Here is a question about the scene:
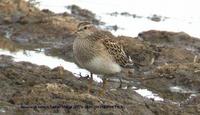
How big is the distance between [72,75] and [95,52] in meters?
0.93

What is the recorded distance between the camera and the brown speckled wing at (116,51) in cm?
879

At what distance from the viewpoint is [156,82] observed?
10461 millimetres

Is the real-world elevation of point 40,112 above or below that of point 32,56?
above

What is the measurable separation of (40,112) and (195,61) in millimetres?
5212

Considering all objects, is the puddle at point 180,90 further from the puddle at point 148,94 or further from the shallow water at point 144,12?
the shallow water at point 144,12

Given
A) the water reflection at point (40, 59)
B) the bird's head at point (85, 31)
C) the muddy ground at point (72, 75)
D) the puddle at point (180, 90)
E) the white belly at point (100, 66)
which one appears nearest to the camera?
the muddy ground at point (72, 75)

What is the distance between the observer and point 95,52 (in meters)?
8.55

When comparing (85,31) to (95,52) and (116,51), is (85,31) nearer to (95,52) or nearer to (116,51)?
(95,52)

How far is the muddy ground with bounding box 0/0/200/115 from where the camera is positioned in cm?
739

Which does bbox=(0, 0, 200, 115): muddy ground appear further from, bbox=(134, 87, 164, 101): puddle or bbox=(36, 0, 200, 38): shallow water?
bbox=(36, 0, 200, 38): shallow water

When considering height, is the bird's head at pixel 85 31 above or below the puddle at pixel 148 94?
above

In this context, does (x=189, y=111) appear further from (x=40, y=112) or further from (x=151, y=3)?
(x=151, y=3)

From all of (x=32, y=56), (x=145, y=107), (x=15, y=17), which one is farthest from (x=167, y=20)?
(x=145, y=107)

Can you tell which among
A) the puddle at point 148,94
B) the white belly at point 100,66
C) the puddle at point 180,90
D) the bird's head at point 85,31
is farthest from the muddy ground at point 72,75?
the bird's head at point 85,31
